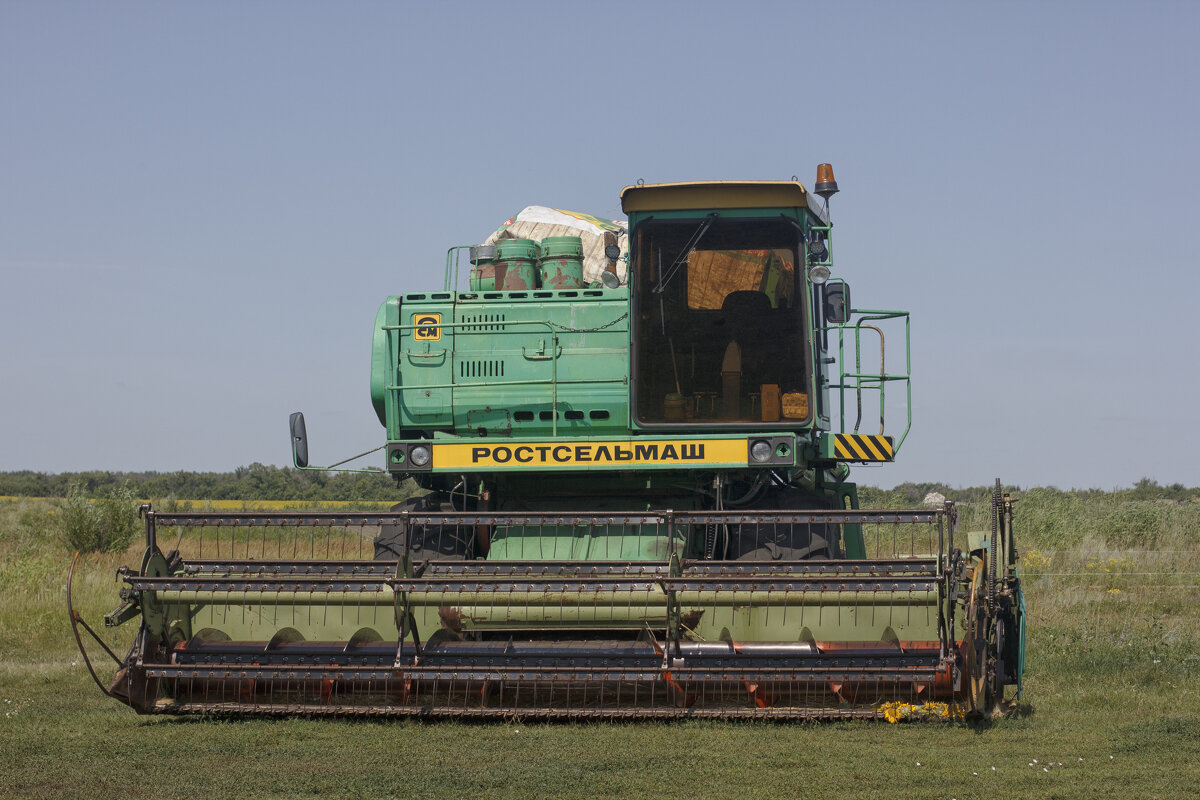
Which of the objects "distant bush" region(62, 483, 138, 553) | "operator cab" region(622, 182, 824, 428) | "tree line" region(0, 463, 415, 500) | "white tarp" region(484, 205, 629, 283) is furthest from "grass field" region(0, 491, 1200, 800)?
"tree line" region(0, 463, 415, 500)

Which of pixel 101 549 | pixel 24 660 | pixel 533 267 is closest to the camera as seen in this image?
pixel 533 267

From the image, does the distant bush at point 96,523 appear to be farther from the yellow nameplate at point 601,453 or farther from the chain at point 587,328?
the yellow nameplate at point 601,453

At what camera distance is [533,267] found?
1152 cm

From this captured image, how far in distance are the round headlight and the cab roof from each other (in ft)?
8.61

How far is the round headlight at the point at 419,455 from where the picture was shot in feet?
32.6

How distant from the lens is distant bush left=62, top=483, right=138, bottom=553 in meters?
24.1

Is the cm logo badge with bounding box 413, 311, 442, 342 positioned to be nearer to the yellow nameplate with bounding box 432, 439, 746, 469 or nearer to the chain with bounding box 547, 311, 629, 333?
the chain with bounding box 547, 311, 629, 333

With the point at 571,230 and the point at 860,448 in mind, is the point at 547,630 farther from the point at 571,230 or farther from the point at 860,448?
the point at 571,230

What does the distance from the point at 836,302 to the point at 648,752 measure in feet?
14.2

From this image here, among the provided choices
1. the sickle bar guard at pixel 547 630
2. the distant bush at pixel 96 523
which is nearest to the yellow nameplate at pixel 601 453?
the sickle bar guard at pixel 547 630

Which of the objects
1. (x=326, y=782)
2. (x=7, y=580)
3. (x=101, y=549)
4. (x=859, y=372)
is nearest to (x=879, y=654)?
(x=859, y=372)

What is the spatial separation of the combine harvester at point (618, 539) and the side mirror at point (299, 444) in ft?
0.14

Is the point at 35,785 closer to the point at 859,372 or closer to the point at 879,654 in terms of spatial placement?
the point at 879,654

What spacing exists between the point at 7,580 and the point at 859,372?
12.3m
